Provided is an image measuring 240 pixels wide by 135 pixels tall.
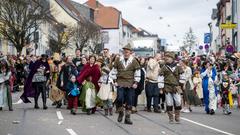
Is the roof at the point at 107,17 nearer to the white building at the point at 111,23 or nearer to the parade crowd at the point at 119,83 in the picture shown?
the white building at the point at 111,23

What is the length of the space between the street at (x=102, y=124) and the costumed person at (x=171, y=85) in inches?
15.1

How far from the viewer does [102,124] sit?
15.7 m

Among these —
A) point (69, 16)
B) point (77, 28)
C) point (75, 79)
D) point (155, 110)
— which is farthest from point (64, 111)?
point (69, 16)

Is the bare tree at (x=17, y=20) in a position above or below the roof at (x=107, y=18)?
below

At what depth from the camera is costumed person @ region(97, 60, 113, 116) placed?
18.6 metres

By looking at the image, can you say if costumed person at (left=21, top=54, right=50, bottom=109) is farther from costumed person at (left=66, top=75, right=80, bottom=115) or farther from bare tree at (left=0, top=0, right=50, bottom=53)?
bare tree at (left=0, top=0, right=50, bottom=53)

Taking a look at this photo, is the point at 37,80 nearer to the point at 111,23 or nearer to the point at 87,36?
the point at 87,36

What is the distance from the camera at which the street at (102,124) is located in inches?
552

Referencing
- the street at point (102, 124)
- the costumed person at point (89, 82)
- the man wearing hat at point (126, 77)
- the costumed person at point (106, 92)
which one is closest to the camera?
the street at point (102, 124)

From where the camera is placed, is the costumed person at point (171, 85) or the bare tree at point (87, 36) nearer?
the costumed person at point (171, 85)

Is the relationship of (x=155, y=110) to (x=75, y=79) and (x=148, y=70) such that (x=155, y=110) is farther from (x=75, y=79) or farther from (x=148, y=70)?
(x=75, y=79)

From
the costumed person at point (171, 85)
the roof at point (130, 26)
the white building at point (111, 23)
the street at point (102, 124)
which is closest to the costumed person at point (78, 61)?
the street at point (102, 124)

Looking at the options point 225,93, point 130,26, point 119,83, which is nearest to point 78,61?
point 225,93

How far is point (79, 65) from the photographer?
68.5 ft
